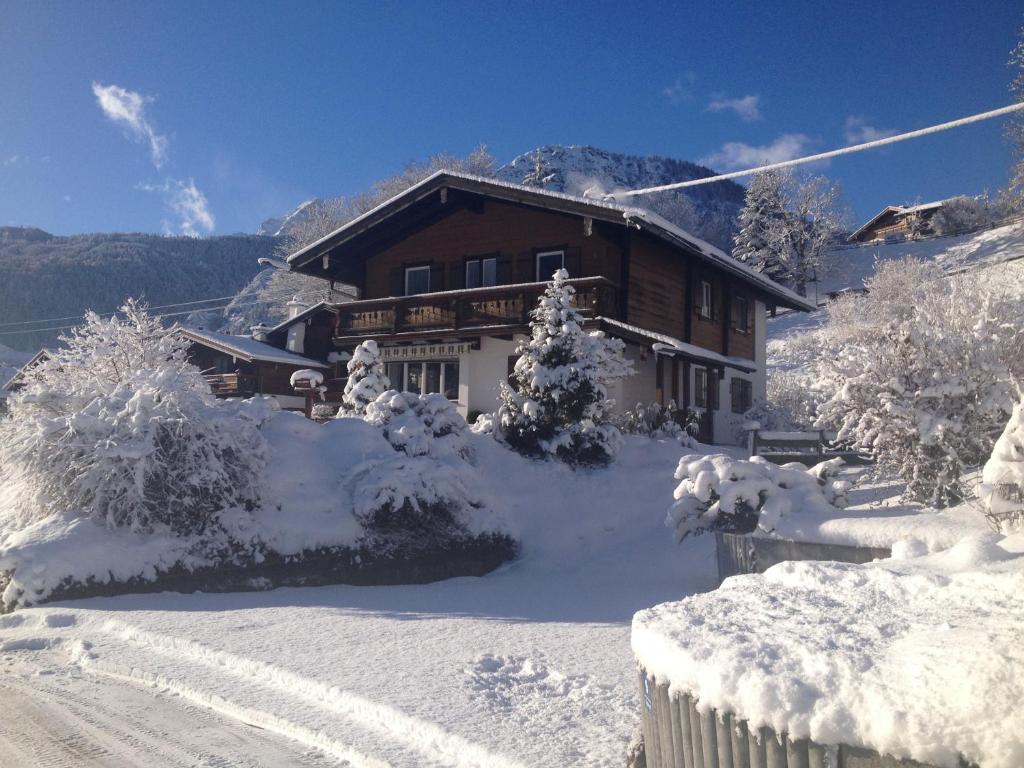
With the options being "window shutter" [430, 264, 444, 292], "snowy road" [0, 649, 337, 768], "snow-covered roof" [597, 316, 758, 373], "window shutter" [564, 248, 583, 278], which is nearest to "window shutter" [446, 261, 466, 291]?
"window shutter" [430, 264, 444, 292]

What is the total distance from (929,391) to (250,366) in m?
25.2

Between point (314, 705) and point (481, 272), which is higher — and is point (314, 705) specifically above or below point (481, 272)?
below

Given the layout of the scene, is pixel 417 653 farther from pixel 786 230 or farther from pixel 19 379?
pixel 786 230

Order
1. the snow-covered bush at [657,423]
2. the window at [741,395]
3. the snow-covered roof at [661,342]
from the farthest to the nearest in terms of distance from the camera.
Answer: the window at [741,395]
the snow-covered roof at [661,342]
the snow-covered bush at [657,423]

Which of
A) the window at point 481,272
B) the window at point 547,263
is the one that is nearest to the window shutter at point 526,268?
the window at point 547,263

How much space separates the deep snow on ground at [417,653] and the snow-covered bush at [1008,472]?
8.88 ft

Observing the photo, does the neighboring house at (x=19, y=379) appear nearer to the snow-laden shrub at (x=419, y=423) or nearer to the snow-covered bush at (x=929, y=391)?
the snow-laden shrub at (x=419, y=423)

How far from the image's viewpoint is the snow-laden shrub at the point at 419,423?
12.9m

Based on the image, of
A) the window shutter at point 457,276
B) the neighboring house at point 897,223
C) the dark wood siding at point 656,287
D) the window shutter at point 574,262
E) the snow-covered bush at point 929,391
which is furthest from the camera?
the neighboring house at point 897,223

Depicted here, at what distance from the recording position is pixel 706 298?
2452 centimetres

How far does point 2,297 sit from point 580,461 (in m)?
81.7

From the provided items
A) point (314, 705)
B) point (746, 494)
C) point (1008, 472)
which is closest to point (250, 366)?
point (746, 494)

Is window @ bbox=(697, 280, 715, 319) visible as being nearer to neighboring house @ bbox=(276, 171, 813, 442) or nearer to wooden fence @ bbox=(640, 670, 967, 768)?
neighboring house @ bbox=(276, 171, 813, 442)

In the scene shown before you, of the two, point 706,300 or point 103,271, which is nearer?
point 706,300
